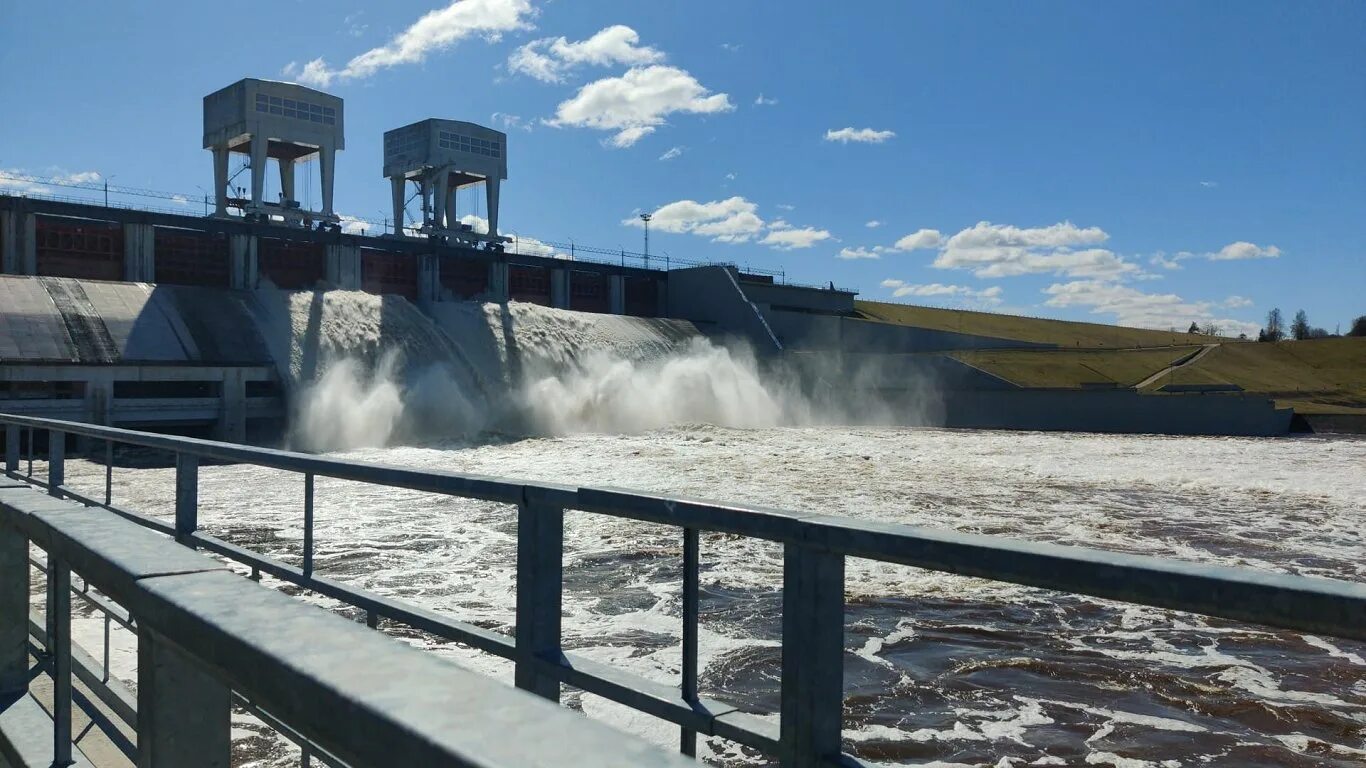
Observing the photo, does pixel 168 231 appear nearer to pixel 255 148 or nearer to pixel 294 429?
pixel 255 148

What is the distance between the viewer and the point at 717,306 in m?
55.8

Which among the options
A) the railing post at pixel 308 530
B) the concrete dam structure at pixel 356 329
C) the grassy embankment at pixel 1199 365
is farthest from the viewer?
the grassy embankment at pixel 1199 365

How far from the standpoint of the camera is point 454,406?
120 feet

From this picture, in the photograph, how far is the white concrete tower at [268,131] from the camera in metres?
43.2

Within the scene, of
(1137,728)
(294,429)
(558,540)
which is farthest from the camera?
(294,429)

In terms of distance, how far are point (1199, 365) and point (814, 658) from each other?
2666 inches

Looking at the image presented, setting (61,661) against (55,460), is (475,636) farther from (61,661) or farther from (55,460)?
(55,460)

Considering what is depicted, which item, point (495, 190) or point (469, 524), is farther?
point (495, 190)

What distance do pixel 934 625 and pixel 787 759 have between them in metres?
8.40

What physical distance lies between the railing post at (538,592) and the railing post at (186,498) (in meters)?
3.79

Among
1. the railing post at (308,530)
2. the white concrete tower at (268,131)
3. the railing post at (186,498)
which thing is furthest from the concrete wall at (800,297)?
the railing post at (308,530)

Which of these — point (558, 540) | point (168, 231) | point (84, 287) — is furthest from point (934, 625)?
point (168, 231)

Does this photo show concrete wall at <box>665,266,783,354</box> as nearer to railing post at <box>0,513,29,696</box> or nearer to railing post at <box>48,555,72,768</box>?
railing post at <box>0,513,29,696</box>

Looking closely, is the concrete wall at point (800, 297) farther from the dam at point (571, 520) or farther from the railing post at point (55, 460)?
the railing post at point (55, 460)
